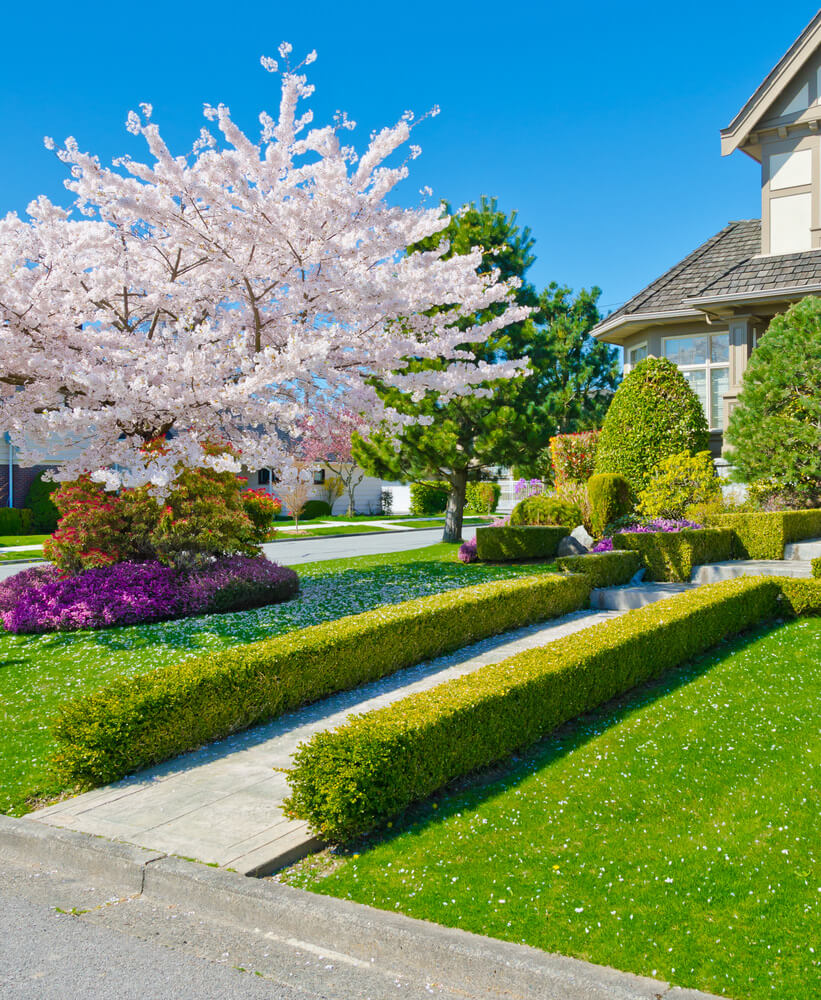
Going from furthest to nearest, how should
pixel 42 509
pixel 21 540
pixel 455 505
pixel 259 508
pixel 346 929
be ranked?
pixel 42 509
pixel 21 540
pixel 455 505
pixel 259 508
pixel 346 929

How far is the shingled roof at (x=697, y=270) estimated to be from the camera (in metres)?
21.1

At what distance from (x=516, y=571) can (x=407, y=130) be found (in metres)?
8.75

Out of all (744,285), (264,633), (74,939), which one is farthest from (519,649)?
(744,285)

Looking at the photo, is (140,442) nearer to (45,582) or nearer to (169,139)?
(45,582)

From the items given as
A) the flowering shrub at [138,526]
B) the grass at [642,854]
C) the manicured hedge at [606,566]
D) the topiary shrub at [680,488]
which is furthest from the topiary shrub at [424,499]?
the grass at [642,854]

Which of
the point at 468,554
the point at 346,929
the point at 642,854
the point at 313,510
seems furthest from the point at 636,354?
the point at 313,510

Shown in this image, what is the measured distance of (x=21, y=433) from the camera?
12742 mm

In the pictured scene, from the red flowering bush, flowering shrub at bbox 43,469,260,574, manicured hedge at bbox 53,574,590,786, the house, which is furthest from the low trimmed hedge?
manicured hedge at bbox 53,574,590,786

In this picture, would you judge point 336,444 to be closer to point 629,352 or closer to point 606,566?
point 629,352

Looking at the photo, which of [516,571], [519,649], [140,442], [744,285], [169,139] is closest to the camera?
[519,649]

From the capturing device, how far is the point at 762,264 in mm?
19703

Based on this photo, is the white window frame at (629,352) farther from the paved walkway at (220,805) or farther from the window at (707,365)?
the paved walkway at (220,805)

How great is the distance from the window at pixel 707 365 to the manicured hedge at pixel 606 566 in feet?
26.6

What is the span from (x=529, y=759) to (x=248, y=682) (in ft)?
8.56
